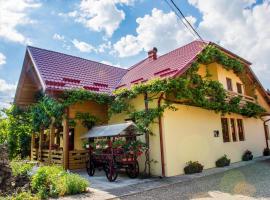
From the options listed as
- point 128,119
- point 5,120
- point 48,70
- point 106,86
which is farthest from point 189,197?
point 5,120

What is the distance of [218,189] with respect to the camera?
7617 millimetres

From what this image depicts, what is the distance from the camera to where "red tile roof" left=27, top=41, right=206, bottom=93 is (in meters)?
11.8

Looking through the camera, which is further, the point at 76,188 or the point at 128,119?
the point at 128,119

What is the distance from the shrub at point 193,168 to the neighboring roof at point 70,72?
580 centimetres

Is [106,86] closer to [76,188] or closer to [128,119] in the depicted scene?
[128,119]

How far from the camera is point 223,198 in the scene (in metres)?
6.61

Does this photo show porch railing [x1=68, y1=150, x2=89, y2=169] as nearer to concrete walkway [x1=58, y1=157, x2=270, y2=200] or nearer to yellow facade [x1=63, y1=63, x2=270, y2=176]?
yellow facade [x1=63, y1=63, x2=270, y2=176]

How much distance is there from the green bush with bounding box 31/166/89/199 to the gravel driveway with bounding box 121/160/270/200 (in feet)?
5.07

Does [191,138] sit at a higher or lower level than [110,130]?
lower

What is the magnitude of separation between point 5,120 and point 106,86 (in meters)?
8.83

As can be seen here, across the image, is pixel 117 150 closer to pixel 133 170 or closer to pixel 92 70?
pixel 133 170

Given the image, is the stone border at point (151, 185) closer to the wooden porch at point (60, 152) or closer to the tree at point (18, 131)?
the wooden porch at point (60, 152)

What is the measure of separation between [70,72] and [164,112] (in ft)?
20.9

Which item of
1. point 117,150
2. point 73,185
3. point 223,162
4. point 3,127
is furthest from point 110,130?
point 3,127
